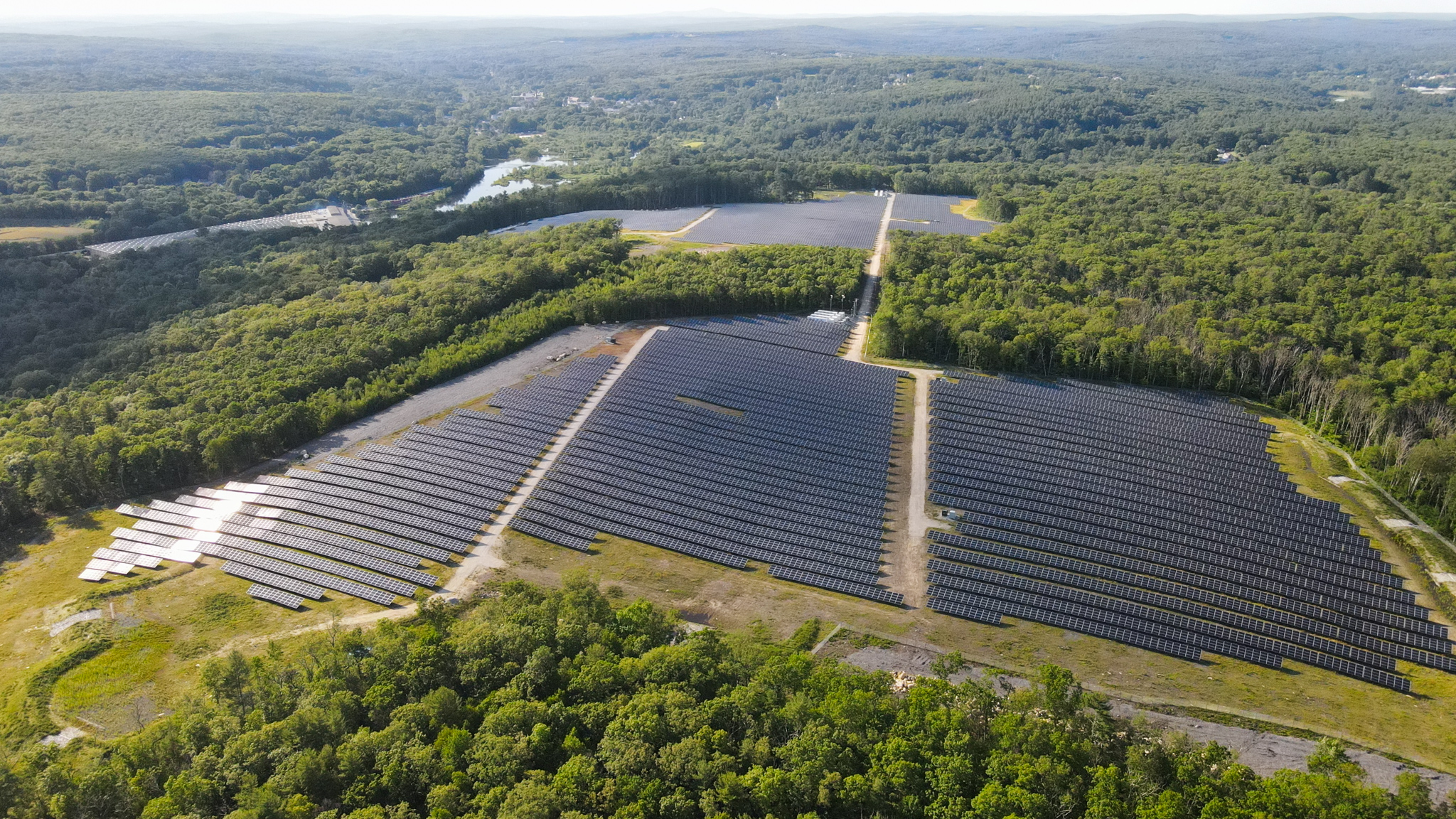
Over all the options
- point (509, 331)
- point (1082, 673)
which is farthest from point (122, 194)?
point (1082, 673)

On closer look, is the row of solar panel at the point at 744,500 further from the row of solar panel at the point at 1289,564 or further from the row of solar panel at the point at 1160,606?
the row of solar panel at the point at 1289,564

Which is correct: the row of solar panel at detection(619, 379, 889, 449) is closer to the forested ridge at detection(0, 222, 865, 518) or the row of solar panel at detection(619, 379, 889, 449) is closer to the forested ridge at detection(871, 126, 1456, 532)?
the forested ridge at detection(871, 126, 1456, 532)

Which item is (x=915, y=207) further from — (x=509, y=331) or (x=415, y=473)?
(x=415, y=473)

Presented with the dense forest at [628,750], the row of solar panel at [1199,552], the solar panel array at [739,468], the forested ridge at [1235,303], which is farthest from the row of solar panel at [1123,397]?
the dense forest at [628,750]

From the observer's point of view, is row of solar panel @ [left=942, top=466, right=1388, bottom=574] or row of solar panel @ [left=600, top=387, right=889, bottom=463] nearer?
row of solar panel @ [left=942, top=466, right=1388, bottom=574]

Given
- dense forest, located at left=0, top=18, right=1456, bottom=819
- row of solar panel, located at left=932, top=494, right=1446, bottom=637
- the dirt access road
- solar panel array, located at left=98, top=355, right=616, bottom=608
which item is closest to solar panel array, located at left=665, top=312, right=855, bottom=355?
the dirt access road

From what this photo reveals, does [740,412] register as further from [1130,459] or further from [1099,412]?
[1130,459]
